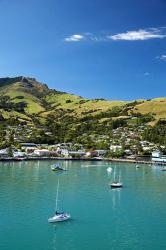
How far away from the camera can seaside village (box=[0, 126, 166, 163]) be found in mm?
117375

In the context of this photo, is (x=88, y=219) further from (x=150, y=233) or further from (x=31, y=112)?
(x=31, y=112)

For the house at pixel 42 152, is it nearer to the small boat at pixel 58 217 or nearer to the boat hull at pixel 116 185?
the boat hull at pixel 116 185

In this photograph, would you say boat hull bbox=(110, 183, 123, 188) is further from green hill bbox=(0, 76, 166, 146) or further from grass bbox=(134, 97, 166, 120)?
grass bbox=(134, 97, 166, 120)

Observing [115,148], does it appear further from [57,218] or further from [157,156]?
[57,218]

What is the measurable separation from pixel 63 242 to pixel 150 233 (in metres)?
7.94

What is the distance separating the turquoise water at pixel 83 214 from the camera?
34.4 metres

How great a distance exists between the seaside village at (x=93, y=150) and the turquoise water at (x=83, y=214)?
4715 cm

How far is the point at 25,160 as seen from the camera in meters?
110

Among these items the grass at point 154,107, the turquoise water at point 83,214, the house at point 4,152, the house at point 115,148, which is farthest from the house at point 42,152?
the grass at point 154,107

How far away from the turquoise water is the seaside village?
47146 millimetres

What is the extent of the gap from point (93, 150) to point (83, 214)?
83251 mm

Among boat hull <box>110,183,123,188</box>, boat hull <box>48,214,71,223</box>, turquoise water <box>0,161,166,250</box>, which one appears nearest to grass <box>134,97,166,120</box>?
turquoise water <box>0,161,166,250</box>

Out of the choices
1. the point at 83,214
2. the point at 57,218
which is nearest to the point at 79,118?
the point at 83,214

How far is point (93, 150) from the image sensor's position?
127m
